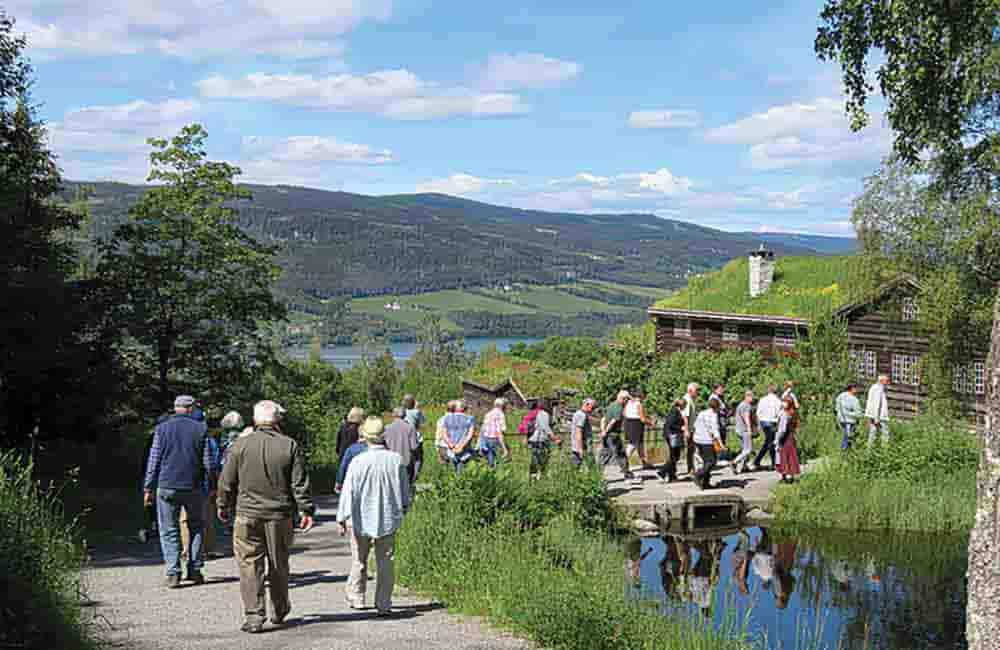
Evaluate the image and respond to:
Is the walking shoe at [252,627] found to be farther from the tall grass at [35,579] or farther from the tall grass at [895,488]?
the tall grass at [895,488]

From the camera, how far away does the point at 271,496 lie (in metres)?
8.51

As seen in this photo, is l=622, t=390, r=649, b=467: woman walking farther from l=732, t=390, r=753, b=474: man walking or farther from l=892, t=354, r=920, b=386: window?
l=892, t=354, r=920, b=386: window

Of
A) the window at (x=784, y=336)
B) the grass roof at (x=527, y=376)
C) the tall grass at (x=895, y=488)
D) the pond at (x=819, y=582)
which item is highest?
the window at (x=784, y=336)

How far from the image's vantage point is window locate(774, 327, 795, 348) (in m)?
45.7

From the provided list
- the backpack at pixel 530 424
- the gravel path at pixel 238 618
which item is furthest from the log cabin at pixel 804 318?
the gravel path at pixel 238 618

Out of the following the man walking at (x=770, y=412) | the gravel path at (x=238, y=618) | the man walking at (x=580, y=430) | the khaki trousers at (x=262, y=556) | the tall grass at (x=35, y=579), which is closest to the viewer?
the tall grass at (x=35, y=579)

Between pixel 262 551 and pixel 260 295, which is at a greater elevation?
pixel 260 295

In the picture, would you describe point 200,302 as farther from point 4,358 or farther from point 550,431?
point 550,431

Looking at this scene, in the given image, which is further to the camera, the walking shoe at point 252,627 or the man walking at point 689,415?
the man walking at point 689,415

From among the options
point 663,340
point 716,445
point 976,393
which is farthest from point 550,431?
point 663,340

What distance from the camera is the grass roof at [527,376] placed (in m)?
61.5

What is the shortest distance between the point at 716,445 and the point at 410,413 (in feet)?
22.5

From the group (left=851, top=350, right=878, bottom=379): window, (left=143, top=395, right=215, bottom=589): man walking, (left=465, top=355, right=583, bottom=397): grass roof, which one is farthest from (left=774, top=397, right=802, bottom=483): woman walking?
(left=465, top=355, right=583, bottom=397): grass roof

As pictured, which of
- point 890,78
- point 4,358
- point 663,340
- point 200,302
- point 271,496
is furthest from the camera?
point 663,340
